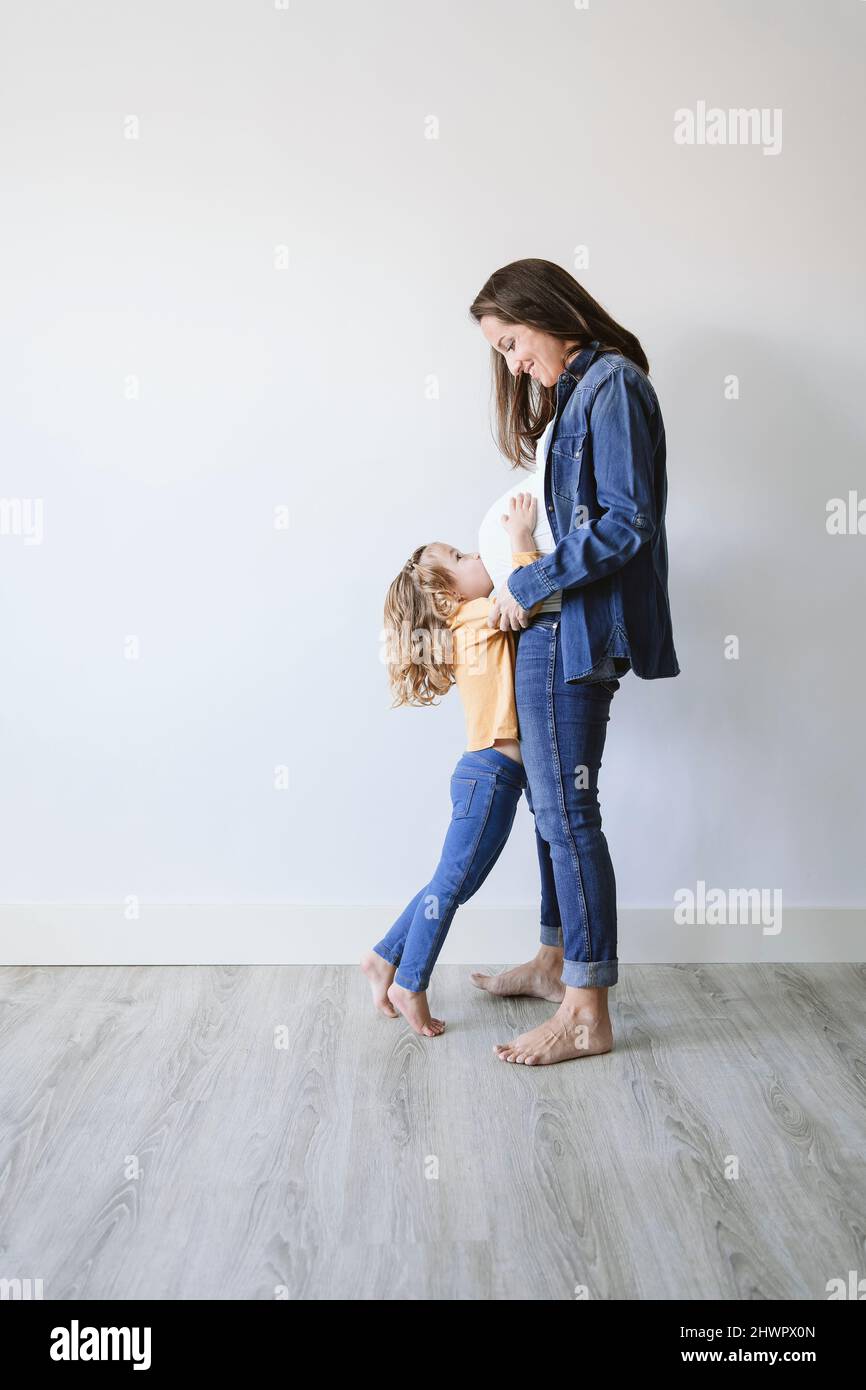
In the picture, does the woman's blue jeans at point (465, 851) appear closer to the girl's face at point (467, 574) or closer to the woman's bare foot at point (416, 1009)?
the woman's bare foot at point (416, 1009)

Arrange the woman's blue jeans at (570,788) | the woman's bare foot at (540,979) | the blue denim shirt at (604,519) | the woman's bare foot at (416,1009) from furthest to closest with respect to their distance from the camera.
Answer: the woman's bare foot at (540,979) < the woman's bare foot at (416,1009) < the woman's blue jeans at (570,788) < the blue denim shirt at (604,519)

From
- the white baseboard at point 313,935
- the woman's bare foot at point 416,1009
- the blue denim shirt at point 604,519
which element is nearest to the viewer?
the blue denim shirt at point 604,519

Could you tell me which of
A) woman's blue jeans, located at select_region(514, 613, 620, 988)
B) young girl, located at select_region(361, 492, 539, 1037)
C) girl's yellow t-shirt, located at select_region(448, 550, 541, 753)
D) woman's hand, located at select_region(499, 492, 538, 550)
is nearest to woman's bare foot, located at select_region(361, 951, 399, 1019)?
young girl, located at select_region(361, 492, 539, 1037)

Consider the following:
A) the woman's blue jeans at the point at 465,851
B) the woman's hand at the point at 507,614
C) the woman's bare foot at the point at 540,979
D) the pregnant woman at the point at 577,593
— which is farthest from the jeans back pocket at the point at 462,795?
the woman's bare foot at the point at 540,979

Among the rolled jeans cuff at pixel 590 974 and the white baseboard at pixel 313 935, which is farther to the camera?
the white baseboard at pixel 313 935

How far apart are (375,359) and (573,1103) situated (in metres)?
1.56

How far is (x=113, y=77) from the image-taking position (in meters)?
Answer: 2.44

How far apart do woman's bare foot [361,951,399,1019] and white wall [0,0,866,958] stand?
Answer: 39cm

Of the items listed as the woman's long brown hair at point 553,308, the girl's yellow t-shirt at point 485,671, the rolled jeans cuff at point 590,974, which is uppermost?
the woman's long brown hair at point 553,308

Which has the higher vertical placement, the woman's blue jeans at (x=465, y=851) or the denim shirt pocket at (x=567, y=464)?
the denim shirt pocket at (x=567, y=464)

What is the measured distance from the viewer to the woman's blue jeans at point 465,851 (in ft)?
6.95

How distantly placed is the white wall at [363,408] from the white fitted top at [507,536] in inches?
15.2

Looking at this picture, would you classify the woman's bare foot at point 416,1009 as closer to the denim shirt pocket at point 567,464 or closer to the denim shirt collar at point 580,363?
the denim shirt pocket at point 567,464
